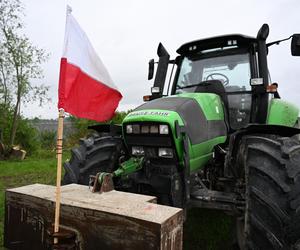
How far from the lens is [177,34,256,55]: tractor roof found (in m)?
3.98

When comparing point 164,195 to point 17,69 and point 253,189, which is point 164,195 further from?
point 17,69

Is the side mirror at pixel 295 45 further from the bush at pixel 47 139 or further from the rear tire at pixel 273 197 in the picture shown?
the bush at pixel 47 139

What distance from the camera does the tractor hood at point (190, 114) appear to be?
3090 millimetres

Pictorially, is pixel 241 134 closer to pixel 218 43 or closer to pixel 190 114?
pixel 190 114

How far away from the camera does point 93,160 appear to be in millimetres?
3475

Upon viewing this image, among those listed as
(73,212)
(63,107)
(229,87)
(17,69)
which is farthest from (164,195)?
(17,69)

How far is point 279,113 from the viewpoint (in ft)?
13.2

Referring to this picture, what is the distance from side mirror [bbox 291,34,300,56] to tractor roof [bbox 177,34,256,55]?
0.50 m

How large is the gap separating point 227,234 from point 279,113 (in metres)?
1.59

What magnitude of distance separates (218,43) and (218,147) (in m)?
1.38

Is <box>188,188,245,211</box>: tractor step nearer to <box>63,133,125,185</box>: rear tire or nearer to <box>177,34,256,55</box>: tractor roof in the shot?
<box>63,133,125,185</box>: rear tire

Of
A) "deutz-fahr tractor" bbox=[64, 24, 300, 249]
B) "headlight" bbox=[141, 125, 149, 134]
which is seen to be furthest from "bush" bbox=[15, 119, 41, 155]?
"headlight" bbox=[141, 125, 149, 134]

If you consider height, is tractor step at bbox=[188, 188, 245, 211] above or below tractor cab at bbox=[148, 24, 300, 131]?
below

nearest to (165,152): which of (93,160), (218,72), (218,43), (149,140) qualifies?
(149,140)
